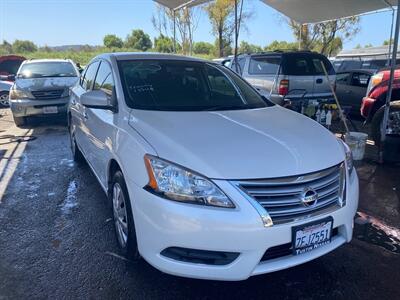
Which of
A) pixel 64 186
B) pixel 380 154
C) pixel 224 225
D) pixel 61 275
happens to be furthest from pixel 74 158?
pixel 380 154

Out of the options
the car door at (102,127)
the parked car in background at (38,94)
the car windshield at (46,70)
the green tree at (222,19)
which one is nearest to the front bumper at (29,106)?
the parked car in background at (38,94)

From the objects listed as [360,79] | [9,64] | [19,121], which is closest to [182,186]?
[19,121]

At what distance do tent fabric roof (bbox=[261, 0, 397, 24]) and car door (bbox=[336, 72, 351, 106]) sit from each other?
2.15 meters

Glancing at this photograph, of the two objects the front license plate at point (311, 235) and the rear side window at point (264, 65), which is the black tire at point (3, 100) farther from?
the front license plate at point (311, 235)

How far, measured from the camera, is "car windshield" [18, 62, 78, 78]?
8891 millimetres

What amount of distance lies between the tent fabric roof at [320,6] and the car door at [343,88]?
7.05 feet

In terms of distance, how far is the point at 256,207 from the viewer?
6.65 feet

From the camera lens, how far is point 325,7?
1097cm

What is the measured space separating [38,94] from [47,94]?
0.19 metres

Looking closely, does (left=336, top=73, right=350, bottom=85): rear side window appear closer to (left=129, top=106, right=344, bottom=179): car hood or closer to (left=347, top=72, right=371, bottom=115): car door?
(left=347, top=72, right=371, bottom=115): car door

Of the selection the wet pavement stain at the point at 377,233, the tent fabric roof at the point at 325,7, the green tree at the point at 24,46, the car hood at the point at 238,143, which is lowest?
the wet pavement stain at the point at 377,233

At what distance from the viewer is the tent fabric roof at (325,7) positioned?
1015 centimetres

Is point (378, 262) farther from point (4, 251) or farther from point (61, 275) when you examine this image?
point (4, 251)

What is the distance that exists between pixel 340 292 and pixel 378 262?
0.59 meters
